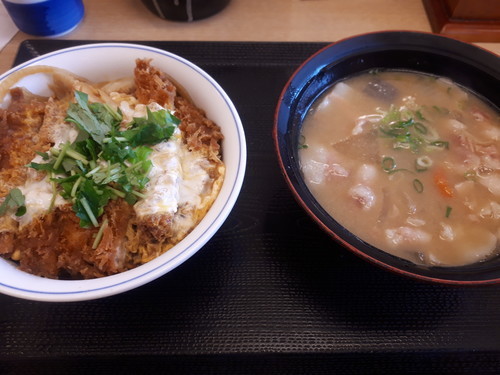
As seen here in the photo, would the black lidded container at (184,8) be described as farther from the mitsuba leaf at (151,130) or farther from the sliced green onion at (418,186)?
the sliced green onion at (418,186)

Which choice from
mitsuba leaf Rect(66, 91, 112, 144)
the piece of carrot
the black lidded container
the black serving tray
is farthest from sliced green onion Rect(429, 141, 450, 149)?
the black lidded container

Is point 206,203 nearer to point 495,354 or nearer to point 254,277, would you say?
point 254,277

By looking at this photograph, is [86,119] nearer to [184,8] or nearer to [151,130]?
[151,130]

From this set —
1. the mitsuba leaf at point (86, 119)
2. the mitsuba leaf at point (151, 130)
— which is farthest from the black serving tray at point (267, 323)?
the mitsuba leaf at point (86, 119)

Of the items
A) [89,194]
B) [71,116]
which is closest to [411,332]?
[89,194]

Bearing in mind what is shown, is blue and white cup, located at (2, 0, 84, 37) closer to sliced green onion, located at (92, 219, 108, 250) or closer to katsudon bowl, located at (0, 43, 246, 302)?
katsudon bowl, located at (0, 43, 246, 302)

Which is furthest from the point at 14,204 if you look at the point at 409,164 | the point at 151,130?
the point at 409,164
